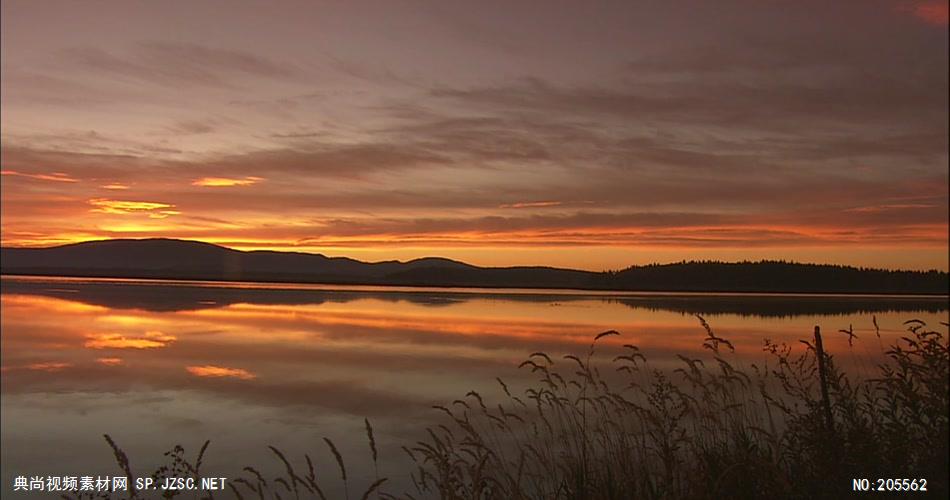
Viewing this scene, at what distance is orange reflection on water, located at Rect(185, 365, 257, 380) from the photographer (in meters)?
19.6

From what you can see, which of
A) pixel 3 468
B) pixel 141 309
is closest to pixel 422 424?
pixel 3 468

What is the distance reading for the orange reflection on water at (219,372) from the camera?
1959 centimetres

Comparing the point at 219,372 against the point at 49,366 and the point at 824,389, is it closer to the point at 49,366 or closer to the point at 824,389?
the point at 49,366

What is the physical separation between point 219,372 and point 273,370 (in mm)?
1422

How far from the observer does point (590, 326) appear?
30875 mm

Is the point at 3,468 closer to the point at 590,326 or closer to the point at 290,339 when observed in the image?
the point at 290,339

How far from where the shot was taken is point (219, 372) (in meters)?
20.2

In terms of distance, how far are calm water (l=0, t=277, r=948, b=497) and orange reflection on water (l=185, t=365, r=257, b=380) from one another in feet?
0.21

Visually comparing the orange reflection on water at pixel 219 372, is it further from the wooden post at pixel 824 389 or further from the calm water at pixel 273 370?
the wooden post at pixel 824 389

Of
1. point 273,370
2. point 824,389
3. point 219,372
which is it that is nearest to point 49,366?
point 219,372

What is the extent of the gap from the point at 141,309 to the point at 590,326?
88.4 ft

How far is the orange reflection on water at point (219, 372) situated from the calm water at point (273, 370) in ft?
0.21

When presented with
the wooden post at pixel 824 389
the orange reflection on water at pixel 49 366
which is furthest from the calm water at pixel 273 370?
the wooden post at pixel 824 389

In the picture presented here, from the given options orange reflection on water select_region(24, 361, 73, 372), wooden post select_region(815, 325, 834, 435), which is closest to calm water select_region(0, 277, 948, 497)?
orange reflection on water select_region(24, 361, 73, 372)
